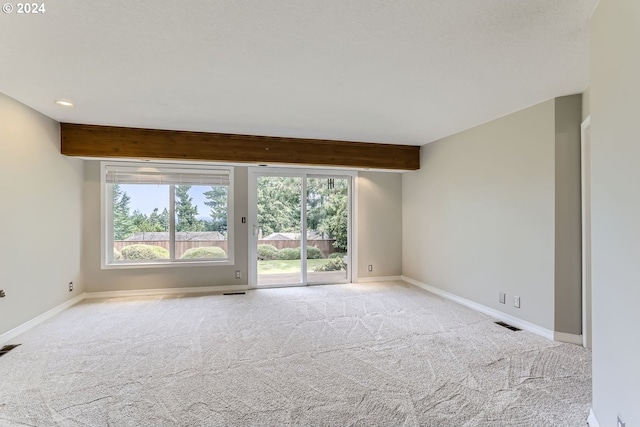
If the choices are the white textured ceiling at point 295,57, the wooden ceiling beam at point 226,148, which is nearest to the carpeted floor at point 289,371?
the wooden ceiling beam at point 226,148

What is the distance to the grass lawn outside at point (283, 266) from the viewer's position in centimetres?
533

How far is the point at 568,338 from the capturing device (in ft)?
9.74

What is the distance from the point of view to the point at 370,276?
5.68 m

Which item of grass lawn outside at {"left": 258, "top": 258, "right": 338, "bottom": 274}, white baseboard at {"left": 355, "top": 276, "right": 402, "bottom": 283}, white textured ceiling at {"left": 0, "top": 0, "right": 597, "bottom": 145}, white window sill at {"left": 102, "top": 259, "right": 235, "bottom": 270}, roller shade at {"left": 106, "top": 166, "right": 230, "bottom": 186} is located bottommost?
white baseboard at {"left": 355, "top": 276, "right": 402, "bottom": 283}

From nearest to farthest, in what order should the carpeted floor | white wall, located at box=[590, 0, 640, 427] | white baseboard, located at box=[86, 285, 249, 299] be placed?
white wall, located at box=[590, 0, 640, 427] → the carpeted floor → white baseboard, located at box=[86, 285, 249, 299]

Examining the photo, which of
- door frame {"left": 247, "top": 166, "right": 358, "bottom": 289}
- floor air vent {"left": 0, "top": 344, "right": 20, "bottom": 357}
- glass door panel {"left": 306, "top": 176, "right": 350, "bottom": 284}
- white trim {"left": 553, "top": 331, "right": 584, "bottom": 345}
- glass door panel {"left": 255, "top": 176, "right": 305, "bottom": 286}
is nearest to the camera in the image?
floor air vent {"left": 0, "top": 344, "right": 20, "bottom": 357}

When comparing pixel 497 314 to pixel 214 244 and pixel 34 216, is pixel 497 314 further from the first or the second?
pixel 34 216

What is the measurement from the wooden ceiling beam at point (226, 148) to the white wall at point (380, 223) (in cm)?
61

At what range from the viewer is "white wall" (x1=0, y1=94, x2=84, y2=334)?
118 inches

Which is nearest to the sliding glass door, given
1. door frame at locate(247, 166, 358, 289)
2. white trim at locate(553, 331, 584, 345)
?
door frame at locate(247, 166, 358, 289)

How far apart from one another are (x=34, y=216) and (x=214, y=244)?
2.29 metres

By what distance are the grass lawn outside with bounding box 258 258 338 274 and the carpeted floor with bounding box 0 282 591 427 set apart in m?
1.45

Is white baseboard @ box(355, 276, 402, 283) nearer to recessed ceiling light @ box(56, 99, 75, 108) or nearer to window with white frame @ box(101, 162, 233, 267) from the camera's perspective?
window with white frame @ box(101, 162, 233, 267)

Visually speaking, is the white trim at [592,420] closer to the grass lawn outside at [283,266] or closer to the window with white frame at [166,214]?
the grass lawn outside at [283,266]
